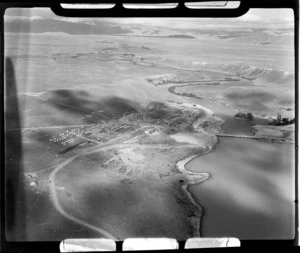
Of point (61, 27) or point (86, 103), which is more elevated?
point (61, 27)

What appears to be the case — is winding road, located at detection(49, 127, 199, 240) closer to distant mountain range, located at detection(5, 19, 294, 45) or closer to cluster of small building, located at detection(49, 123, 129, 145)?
cluster of small building, located at detection(49, 123, 129, 145)

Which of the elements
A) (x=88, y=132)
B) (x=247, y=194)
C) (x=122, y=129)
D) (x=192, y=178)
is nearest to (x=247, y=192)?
(x=247, y=194)

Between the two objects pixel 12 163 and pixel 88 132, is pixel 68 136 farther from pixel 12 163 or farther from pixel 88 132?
pixel 12 163

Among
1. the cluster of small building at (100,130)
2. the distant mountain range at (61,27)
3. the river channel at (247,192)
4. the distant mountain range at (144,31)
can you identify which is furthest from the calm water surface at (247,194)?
the distant mountain range at (61,27)

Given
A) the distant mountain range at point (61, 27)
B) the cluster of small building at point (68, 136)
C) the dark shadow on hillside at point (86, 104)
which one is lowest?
the cluster of small building at point (68, 136)

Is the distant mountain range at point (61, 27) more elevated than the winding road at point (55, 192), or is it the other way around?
the distant mountain range at point (61, 27)

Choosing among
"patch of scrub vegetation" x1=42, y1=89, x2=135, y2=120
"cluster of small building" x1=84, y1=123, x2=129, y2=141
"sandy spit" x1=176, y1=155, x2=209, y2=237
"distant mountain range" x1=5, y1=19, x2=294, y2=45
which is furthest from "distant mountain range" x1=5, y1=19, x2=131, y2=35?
"sandy spit" x1=176, y1=155, x2=209, y2=237

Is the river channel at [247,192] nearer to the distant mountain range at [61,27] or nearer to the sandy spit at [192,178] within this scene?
the sandy spit at [192,178]
